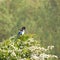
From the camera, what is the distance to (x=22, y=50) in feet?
16.7

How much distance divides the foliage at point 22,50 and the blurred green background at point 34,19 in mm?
8885

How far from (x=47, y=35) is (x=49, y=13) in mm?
1326

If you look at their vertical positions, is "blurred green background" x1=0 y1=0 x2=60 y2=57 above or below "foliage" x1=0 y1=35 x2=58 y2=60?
above

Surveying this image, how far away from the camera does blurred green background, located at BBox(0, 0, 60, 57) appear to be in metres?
14.9

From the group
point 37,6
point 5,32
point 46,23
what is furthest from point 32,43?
point 37,6

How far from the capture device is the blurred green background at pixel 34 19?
14922 mm

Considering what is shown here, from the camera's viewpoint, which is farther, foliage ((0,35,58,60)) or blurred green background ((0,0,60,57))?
blurred green background ((0,0,60,57))

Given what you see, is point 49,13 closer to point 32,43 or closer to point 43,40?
point 43,40

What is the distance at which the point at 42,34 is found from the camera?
15.4 meters

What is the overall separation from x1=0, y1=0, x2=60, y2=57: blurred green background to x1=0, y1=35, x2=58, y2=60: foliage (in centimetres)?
889

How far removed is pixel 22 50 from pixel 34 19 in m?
11.3

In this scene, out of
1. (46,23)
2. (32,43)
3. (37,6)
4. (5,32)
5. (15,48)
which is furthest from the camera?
(37,6)

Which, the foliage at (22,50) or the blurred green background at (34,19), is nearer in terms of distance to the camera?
the foliage at (22,50)

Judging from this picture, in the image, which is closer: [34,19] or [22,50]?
[22,50]
